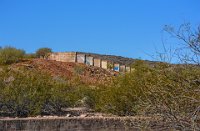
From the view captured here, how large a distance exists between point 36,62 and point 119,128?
100 ft

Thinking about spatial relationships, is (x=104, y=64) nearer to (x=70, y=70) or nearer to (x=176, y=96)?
(x=70, y=70)

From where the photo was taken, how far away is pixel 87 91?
2202cm

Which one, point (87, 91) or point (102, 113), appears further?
point (87, 91)

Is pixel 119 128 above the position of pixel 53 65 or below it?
below

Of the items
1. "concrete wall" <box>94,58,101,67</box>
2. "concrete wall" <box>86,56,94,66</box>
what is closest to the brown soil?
"concrete wall" <box>94,58,101,67</box>

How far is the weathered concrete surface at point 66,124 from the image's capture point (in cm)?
1283

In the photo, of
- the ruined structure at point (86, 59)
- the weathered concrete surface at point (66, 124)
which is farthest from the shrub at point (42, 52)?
the weathered concrete surface at point (66, 124)

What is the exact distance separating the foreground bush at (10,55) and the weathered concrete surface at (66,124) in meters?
27.6

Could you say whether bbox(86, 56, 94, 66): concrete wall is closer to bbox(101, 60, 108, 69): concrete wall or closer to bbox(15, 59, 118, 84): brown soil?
bbox(101, 60, 108, 69): concrete wall

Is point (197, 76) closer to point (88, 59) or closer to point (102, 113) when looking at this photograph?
point (102, 113)

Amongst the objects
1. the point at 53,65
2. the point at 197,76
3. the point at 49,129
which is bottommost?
the point at 49,129

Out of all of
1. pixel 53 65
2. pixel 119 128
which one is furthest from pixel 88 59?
pixel 119 128

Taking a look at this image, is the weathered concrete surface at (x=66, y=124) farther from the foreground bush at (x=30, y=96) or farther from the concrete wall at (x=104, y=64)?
the concrete wall at (x=104, y=64)

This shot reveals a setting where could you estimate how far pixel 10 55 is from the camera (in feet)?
144
